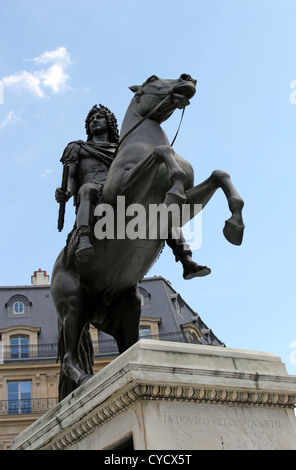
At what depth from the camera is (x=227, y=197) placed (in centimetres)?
614

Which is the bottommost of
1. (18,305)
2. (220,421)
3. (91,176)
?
(220,421)

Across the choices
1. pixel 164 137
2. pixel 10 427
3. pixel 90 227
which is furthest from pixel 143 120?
pixel 10 427

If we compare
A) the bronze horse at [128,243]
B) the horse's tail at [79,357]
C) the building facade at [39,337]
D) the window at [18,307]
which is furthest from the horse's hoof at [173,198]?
the window at [18,307]

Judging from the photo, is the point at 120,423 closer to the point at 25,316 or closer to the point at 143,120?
the point at 143,120

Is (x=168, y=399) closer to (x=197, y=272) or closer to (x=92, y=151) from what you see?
(x=197, y=272)

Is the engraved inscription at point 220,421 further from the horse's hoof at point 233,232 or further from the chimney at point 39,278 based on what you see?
the chimney at point 39,278

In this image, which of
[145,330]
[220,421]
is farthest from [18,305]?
[220,421]

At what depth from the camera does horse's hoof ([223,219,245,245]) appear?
5.95 metres

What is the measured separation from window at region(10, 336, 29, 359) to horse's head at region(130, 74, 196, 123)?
34.7 m

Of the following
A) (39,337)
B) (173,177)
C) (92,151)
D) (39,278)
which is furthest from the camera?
(39,278)

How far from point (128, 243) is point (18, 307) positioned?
123 feet

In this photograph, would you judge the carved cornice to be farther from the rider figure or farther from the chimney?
the chimney
